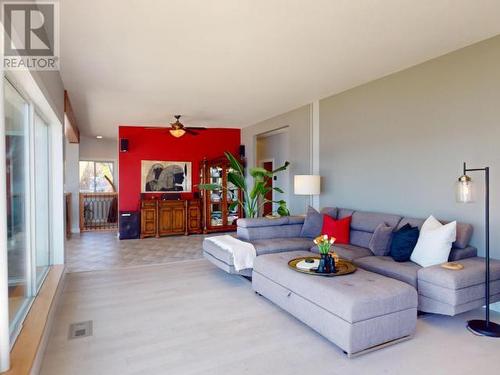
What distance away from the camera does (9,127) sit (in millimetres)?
2387

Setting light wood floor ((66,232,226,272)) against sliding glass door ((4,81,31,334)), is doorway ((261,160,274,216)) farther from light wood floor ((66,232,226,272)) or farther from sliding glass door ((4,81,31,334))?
sliding glass door ((4,81,31,334))

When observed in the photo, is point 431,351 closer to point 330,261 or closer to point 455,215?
point 330,261

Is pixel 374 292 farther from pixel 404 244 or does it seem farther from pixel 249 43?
pixel 249 43

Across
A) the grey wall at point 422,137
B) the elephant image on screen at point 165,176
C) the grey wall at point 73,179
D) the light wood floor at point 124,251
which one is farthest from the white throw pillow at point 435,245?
the grey wall at point 73,179

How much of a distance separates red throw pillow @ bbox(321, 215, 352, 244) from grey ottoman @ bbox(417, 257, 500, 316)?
1472 mm

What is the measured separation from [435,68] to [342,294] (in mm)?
3086

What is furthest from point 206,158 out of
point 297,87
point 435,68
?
point 435,68

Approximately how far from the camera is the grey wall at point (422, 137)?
11.0ft

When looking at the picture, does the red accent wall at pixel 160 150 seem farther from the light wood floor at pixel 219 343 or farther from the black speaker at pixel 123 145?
the light wood floor at pixel 219 343

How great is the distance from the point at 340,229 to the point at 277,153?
4.30 meters

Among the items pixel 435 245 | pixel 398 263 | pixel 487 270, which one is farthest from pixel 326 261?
pixel 487 270

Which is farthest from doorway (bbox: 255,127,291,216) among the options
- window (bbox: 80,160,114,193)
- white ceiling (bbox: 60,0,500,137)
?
window (bbox: 80,160,114,193)

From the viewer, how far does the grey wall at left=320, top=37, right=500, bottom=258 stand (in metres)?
3.35

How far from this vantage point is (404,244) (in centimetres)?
344
